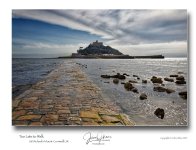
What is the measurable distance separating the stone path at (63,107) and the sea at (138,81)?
0.39 ft

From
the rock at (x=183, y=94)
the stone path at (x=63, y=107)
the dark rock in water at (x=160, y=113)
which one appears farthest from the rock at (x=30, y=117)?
the rock at (x=183, y=94)

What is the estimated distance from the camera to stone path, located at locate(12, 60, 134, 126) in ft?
13.0

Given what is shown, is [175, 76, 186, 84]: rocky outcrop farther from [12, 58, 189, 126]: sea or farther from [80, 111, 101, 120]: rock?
[80, 111, 101, 120]: rock

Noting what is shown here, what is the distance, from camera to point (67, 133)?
13.1ft

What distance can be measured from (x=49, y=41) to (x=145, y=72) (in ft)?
4.41

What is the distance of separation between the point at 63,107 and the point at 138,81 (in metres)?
1.07

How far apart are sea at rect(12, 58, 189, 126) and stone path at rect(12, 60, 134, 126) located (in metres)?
0.12

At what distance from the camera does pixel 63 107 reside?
4027 mm

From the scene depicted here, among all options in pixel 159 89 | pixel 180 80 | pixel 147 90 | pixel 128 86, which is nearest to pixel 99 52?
pixel 128 86
